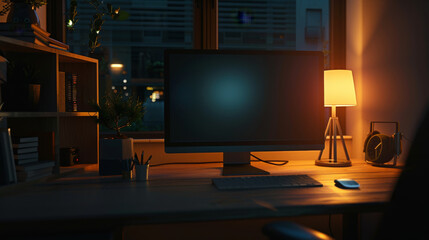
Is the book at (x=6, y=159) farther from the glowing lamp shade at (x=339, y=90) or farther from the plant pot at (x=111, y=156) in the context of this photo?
the glowing lamp shade at (x=339, y=90)

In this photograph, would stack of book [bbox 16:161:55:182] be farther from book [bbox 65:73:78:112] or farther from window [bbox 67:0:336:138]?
window [bbox 67:0:336:138]

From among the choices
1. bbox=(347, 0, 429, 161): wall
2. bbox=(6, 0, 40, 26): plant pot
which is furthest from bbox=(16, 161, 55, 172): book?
bbox=(347, 0, 429, 161): wall

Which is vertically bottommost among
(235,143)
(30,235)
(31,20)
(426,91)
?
(30,235)

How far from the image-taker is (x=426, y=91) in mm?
1661

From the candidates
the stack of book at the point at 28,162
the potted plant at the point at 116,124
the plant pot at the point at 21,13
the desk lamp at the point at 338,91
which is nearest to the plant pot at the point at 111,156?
the potted plant at the point at 116,124

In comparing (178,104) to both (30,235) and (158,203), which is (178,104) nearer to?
(158,203)

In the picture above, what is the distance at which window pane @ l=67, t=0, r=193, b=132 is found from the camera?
2137 millimetres

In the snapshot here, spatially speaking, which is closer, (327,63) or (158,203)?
(158,203)

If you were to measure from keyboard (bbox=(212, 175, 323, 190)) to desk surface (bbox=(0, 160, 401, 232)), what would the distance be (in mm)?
29

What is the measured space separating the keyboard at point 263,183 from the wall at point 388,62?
0.80 meters

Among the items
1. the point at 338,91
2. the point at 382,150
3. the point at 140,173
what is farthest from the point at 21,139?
the point at 382,150

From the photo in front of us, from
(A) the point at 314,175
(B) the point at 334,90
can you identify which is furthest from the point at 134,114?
(B) the point at 334,90

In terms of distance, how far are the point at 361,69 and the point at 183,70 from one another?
1189 millimetres

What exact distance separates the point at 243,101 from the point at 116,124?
603mm
